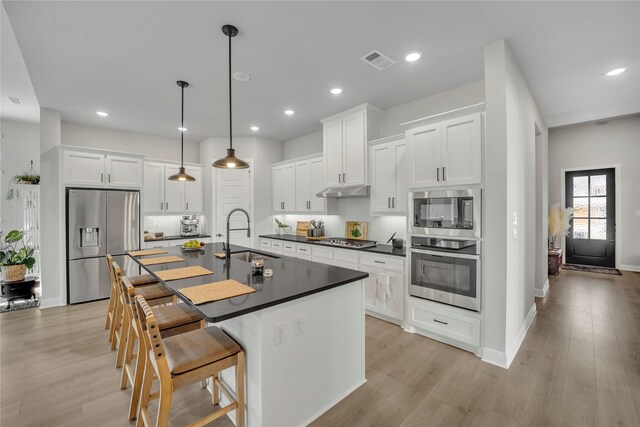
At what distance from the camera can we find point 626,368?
8.13 feet

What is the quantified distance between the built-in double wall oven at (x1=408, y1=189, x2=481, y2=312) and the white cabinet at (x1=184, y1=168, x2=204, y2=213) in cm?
449

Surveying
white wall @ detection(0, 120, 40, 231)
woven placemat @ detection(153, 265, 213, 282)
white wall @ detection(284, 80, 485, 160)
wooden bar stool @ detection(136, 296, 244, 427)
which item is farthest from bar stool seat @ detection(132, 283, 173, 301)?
white wall @ detection(0, 120, 40, 231)

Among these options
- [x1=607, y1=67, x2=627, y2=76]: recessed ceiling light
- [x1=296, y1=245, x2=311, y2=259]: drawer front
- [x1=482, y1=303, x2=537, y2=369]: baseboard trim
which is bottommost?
[x1=482, y1=303, x2=537, y2=369]: baseboard trim

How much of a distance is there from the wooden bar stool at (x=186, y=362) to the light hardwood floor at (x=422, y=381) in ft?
1.16

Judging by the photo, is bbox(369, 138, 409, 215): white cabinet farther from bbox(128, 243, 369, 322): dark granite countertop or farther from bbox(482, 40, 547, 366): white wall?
bbox(128, 243, 369, 322): dark granite countertop

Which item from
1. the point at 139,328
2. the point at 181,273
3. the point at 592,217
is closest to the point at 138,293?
the point at 181,273

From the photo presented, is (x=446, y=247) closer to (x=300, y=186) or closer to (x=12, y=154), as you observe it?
(x=300, y=186)

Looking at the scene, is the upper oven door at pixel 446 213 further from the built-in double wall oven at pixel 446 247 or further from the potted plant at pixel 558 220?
the potted plant at pixel 558 220

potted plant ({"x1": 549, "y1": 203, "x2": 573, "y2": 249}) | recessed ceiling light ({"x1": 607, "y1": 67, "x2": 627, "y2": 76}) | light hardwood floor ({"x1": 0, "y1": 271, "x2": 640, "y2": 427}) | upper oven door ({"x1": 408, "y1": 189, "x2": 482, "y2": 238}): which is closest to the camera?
light hardwood floor ({"x1": 0, "y1": 271, "x2": 640, "y2": 427})

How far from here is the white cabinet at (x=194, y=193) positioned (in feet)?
18.9

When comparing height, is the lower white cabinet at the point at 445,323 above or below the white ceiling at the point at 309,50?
below

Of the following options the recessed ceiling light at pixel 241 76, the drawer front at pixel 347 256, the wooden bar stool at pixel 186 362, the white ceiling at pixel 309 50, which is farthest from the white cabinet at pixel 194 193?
the wooden bar stool at pixel 186 362

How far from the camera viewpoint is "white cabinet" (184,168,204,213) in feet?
18.9

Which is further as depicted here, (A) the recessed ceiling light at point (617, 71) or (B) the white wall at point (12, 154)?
(B) the white wall at point (12, 154)
